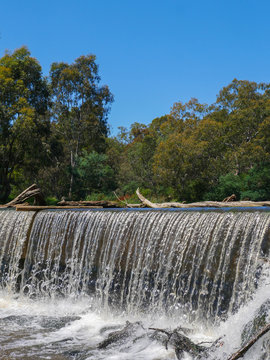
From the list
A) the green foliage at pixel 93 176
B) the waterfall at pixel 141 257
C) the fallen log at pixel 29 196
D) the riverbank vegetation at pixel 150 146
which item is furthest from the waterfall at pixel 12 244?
the green foliage at pixel 93 176

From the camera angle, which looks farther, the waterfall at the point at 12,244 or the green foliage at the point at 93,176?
the green foliage at the point at 93,176

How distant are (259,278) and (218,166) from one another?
1689 cm

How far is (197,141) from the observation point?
22.1 m

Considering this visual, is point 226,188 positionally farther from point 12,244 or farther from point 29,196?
point 12,244

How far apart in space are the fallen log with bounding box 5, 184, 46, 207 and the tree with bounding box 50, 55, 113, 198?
15645 mm

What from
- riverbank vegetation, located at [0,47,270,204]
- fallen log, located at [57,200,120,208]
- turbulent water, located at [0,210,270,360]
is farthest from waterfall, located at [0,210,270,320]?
riverbank vegetation, located at [0,47,270,204]

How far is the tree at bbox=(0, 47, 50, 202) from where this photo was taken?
71.2ft

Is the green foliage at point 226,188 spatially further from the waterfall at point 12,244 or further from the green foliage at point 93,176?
the waterfall at point 12,244

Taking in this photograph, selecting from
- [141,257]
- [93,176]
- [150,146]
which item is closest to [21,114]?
[93,176]

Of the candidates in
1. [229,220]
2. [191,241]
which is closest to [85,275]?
[191,241]

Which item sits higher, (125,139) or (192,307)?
(125,139)

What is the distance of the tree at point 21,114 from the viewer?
2170cm

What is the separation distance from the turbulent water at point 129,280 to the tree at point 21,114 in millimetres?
13460

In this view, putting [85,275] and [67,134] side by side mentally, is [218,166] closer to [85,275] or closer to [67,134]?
[67,134]
